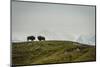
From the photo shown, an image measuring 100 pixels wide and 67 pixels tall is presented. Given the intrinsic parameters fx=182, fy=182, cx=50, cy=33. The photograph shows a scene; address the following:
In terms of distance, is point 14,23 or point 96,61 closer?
point 14,23

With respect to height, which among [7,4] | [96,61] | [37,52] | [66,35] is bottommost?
[96,61]

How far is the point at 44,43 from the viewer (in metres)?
2.25

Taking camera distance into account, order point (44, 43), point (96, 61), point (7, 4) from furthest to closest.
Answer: point (96, 61), point (44, 43), point (7, 4)

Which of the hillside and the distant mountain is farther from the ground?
the distant mountain

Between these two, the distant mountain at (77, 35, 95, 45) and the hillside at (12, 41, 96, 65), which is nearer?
the hillside at (12, 41, 96, 65)

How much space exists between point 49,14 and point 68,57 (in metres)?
0.61

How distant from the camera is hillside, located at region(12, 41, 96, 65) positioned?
215 centimetres

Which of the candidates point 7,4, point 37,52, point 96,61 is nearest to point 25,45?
point 37,52

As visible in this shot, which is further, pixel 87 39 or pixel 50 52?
pixel 87 39

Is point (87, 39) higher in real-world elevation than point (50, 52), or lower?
higher

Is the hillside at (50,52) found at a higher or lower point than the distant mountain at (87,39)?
lower

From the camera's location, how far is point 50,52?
228 centimetres

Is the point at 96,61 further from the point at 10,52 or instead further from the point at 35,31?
the point at 10,52

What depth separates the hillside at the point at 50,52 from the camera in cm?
215
